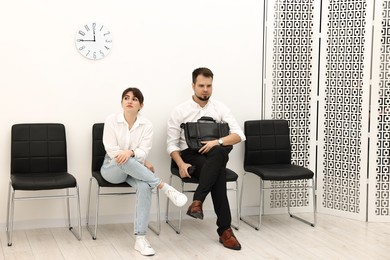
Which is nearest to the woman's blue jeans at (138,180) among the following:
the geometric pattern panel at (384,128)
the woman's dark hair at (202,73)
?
the woman's dark hair at (202,73)

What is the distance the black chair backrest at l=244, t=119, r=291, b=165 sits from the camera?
5367mm

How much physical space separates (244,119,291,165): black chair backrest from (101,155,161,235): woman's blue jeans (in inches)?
44.9

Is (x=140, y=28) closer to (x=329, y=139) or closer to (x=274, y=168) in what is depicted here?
(x=274, y=168)

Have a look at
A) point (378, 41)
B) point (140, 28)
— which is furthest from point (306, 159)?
point (140, 28)

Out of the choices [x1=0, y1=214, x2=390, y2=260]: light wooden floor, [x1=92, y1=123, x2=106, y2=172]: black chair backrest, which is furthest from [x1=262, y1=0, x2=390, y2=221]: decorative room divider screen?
[x1=92, y1=123, x2=106, y2=172]: black chair backrest

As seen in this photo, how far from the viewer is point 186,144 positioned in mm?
5031

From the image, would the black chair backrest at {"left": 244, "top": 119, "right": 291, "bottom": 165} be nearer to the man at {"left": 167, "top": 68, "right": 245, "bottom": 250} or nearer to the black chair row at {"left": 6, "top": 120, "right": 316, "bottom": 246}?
the black chair row at {"left": 6, "top": 120, "right": 316, "bottom": 246}

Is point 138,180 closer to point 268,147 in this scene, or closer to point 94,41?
point 94,41

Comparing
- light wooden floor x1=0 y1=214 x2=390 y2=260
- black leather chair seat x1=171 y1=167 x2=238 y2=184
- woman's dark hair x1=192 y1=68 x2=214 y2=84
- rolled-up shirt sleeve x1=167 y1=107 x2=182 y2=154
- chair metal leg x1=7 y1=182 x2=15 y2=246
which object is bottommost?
light wooden floor x1=0 y1=214 x2=390 y2=260

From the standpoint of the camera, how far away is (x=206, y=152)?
4.85m

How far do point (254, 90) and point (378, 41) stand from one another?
1.19m

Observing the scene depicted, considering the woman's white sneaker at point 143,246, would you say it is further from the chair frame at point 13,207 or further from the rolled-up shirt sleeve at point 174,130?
the rolled-up shirt sleeve at point 174,130

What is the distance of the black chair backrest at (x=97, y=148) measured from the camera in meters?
4.95

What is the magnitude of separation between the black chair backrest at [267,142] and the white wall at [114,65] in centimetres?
19
